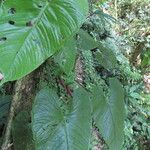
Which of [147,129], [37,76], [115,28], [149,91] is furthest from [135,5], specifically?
[37,76]

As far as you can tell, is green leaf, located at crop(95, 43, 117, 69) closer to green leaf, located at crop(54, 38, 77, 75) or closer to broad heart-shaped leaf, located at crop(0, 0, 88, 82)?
green leaf, located at crop(54, 38, 77, 75)

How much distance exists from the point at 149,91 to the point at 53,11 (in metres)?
3.46

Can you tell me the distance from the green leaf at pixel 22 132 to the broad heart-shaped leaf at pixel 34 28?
1.61 feet

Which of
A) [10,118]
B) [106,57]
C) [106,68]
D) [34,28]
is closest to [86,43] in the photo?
[106,57]

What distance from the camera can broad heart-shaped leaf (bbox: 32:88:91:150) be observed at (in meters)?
1.16

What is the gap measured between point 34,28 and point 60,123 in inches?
16.5

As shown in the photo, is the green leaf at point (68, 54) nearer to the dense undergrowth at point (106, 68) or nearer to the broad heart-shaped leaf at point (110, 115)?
the dense undergrowth at point (106, 68)

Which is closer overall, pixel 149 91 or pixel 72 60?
pixel 72 60

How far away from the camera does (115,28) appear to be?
4.77 meters

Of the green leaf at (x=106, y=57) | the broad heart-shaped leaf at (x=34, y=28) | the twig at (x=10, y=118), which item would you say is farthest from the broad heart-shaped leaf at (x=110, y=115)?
the broad heart-shaped leaf at (x=34, y=28)

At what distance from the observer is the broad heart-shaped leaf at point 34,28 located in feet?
2.79

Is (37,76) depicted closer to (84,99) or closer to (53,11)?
(84,99)

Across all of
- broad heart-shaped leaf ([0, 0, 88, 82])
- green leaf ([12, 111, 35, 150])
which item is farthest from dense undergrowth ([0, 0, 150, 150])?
broad heart-shaped leaf ([0, 0, 88, 82])

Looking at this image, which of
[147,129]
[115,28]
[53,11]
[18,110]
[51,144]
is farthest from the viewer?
[115,28]
